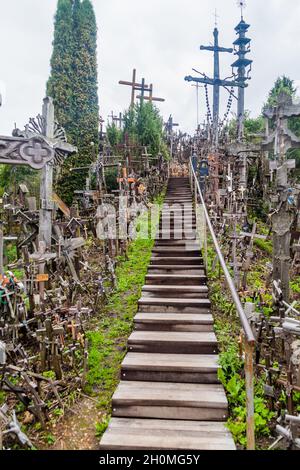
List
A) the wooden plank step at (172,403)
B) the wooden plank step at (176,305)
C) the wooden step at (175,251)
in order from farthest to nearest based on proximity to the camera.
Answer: the wooden step at (175,251) < the wooden plank step at (176,305) < the wooden plank step at (172,403)

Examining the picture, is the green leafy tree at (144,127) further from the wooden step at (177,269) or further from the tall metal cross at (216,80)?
the wooden step at (177,269)

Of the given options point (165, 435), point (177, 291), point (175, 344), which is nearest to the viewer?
point (165, 435)

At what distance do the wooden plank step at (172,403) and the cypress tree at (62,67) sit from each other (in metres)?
16.9

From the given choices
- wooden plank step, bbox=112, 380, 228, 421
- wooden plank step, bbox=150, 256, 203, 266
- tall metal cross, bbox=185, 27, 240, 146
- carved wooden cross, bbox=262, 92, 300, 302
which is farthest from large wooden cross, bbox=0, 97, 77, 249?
tall metal cross, bbox=185, 27, 240, 146

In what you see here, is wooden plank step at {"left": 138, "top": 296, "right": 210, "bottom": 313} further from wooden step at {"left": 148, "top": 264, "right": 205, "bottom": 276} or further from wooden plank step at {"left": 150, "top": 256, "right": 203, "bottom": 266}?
wooden plank step at {"left": 150, "top": 256, "right": 203, "bottom": 266}

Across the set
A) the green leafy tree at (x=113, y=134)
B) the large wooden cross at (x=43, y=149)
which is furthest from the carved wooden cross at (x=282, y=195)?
the green leafy tree at (x=113, y=134)

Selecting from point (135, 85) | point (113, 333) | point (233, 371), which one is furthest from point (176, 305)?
point (135, 85)

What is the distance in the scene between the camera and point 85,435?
3.55 meters

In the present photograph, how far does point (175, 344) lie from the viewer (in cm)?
466

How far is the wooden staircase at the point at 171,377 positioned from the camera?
135 inches

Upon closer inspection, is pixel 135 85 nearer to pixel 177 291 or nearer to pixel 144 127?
pixel 144 127

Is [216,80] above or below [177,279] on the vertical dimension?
above

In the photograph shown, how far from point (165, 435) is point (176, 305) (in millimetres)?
2223

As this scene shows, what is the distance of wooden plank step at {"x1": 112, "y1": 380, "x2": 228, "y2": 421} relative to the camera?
3725mm
